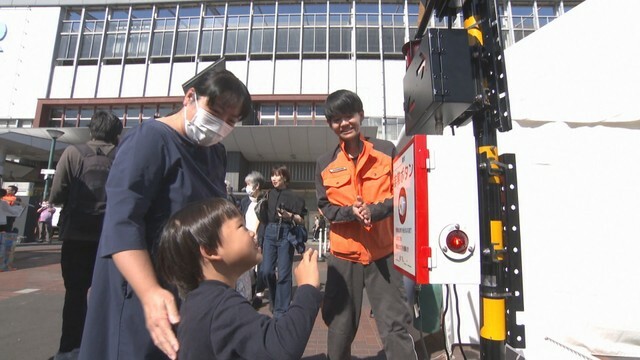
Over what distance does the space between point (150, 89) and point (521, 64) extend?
72.1ft

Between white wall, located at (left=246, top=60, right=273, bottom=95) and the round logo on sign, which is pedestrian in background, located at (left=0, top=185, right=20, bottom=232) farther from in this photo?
white wall, located at (left=246, top=60, right=273, bottom=95)

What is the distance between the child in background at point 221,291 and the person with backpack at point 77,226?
1.92 meters

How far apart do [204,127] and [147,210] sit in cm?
42

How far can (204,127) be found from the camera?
1528mm

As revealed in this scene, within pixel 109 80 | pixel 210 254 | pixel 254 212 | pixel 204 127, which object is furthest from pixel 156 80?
pixel 210 254

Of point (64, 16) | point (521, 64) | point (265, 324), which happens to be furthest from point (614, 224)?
point (64, 16)

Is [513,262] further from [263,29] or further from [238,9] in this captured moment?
[238,9]

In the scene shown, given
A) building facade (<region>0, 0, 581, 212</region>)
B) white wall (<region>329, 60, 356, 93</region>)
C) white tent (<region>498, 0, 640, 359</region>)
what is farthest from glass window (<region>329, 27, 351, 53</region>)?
white tent (<region>498, 0, 640, 359</region>)

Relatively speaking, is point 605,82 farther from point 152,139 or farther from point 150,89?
point 150,89

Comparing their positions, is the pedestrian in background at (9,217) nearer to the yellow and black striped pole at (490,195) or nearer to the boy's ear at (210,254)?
the boy's ear at (210,254)

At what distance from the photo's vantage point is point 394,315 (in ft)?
7.00

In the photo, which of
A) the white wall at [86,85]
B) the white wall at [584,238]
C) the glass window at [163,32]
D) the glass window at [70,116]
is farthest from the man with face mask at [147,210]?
the glass window at [70,116]

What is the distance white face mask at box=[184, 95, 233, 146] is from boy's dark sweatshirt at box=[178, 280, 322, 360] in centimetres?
65

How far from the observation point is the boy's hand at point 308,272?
4.40 feet
